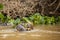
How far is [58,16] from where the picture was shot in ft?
53.4

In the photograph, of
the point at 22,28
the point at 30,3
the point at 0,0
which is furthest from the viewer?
the point at 30,3

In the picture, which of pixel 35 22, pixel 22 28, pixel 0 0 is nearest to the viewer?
pixel 22 28

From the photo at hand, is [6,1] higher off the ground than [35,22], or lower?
higher

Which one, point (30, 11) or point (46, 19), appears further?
point (30, 11)

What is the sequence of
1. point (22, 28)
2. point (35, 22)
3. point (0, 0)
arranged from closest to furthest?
point (22, 28)
point (35, 22)
point (0, 0)

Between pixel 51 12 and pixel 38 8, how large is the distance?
38.6 inches

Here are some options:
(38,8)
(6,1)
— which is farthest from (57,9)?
(6,1)

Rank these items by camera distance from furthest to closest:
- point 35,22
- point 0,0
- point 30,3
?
1. point 30,3
2. point 0,0
3. point 35,22

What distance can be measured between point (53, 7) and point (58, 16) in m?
1.02

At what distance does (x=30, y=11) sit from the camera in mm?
15836

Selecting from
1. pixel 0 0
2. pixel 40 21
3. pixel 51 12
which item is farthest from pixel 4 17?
pixel 51 12

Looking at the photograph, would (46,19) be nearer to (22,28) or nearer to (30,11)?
(30,11)

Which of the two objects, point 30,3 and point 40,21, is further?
point 30,3

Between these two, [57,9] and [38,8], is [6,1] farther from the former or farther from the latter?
[57,9]
